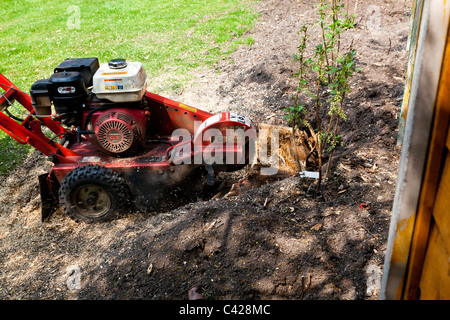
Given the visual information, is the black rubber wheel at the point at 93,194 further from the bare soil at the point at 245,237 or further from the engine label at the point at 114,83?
the engine label at the point at 114,83

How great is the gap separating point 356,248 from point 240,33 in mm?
7446

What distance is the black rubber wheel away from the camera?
4332 millimetres

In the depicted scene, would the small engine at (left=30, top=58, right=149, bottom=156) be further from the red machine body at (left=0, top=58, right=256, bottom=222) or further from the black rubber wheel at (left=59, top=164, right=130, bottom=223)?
the black rubber wheel at (left=59, top=164, right=130, bottom=223)

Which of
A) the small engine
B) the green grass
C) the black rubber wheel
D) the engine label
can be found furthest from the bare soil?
the green grass

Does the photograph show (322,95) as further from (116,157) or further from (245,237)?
(245,237)

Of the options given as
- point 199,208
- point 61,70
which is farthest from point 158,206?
point 61,70

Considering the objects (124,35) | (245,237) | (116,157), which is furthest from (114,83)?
(124,35)

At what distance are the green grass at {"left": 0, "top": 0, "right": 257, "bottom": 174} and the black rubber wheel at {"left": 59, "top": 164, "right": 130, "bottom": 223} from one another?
7.86 ft

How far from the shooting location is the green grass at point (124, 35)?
882cm

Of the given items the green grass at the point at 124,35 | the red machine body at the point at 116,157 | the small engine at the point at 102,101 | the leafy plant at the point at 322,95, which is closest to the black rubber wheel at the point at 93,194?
the red machine body at the point at 116,157

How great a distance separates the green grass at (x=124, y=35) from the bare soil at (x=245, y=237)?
2.62 meters

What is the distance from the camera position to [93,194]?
4500 millimetres
